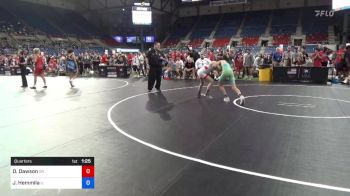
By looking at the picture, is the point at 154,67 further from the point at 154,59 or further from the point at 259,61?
the point at 259,61

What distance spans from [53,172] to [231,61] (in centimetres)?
1752

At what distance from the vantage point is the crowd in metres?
17.4

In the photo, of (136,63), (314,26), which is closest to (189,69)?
(136,63)

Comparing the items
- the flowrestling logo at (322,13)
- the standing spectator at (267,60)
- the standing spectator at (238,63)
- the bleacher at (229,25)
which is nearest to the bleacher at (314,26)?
the flowrestling logo at (322,13)

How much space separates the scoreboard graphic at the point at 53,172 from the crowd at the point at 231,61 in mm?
11553

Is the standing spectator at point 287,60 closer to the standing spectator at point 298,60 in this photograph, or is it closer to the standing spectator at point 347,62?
the standing spectator at point 298,60

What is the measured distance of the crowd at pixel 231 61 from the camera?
1736 cm

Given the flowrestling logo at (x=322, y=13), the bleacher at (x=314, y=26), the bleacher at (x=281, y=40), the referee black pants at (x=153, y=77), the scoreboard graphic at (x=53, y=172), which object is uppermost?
the flowrestling logo at (x=322, y=13)

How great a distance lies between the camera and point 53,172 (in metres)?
2.46

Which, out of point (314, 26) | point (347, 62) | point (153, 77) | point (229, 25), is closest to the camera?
point (153, 77)

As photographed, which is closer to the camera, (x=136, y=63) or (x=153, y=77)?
(x=153, y=77)

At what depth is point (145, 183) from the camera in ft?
13.0

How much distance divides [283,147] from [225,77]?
5.09 m

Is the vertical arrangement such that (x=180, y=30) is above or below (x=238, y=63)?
above
